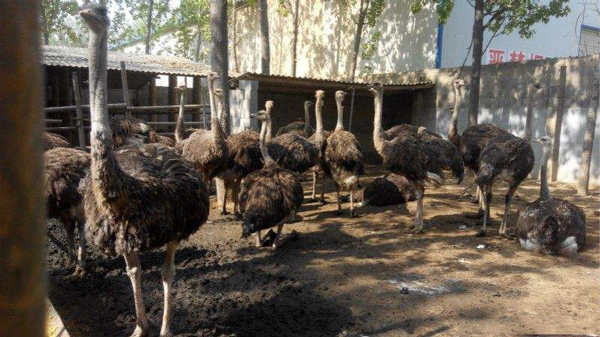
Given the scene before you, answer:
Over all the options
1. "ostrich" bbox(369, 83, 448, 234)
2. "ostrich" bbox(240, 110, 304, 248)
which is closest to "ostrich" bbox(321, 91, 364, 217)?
"ostrich" bbox(369, 83, 448, 234)

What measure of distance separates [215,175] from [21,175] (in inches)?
279

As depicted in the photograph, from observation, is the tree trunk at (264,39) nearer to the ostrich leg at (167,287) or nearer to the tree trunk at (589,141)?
the tree trunk at (589,141)

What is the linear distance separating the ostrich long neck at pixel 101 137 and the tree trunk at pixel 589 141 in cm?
874

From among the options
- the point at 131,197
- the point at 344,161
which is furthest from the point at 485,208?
the point at 131,197

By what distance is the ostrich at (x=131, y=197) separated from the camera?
3414mm

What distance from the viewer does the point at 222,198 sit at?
8.44 meters

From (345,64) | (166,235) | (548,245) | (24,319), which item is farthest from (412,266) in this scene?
(345,64)

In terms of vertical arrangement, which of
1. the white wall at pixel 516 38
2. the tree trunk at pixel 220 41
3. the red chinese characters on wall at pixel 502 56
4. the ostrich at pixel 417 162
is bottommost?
the ostrich at pixel 417 162

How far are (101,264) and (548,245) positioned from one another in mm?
5236

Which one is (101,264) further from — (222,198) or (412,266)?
(412,266)

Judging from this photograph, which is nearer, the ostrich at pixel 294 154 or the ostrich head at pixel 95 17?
the ostrich head at pixel 95 17

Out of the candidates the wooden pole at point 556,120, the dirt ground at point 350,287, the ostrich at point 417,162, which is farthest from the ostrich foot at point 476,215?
the wooden pole at point 556,120

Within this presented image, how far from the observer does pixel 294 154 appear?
8180mm

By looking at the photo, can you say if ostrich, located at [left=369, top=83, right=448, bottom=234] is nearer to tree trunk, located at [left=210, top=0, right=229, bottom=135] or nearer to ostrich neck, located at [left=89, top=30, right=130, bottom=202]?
tree trunk, located at [left=210, top=0, right=229, bottom=135]
